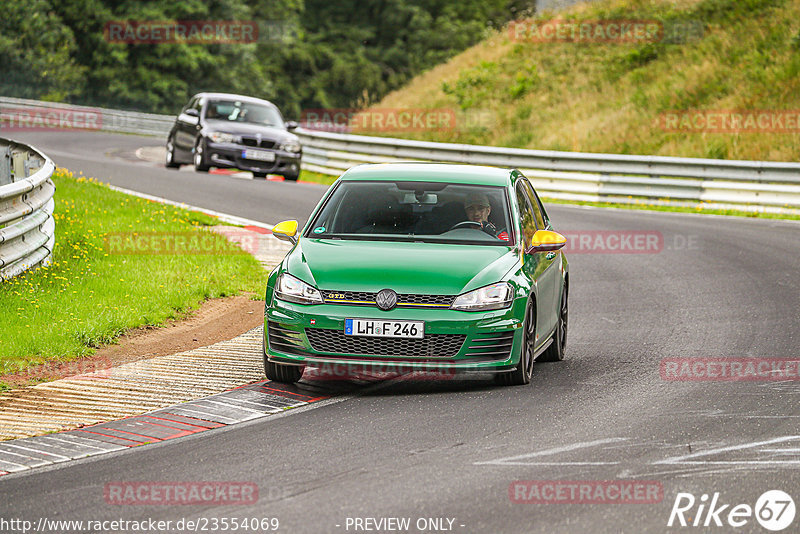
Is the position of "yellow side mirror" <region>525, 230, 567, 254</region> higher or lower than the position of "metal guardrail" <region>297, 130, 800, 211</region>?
higher

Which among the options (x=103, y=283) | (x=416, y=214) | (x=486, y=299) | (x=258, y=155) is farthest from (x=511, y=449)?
(x=258, y=155)

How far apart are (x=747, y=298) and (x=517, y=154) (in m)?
13.5

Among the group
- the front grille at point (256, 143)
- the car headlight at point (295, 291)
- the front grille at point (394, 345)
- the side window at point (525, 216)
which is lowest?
the front grille at point (256, 143)

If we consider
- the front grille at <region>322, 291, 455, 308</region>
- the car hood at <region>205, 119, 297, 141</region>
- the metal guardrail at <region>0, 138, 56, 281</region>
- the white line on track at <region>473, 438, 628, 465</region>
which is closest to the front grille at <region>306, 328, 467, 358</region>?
the front grille at <region>322, 291, 455, 308</region>

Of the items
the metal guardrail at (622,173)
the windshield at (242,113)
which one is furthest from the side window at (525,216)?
the windshield at (242,113)

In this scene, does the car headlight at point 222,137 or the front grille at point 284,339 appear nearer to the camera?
the front grille at point 284,339

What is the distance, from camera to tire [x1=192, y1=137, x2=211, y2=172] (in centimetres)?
2594

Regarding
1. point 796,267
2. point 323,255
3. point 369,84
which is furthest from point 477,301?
point 369,84

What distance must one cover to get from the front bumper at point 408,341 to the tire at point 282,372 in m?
0.24

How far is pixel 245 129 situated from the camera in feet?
84.6

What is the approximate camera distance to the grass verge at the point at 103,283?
32.4 ft

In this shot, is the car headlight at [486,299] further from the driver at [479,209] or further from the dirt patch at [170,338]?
the dirt patch at [170,338]

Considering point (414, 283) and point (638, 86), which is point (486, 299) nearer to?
point (414, 283)

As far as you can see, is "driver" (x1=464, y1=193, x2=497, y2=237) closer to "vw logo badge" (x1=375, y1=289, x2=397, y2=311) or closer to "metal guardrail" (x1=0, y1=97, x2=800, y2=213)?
"vw logo badge" (x1=375, y1=289, x2=397, y2=311)
